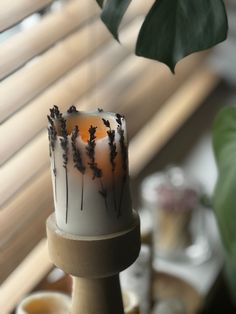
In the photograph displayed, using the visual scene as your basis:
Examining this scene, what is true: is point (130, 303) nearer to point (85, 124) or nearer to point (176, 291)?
point (176, 291)

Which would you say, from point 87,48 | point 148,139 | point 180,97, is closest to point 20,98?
point 87,48

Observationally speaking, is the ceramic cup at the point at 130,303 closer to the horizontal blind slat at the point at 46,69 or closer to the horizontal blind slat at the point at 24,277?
the horizontal blind slat at the point at 24,277

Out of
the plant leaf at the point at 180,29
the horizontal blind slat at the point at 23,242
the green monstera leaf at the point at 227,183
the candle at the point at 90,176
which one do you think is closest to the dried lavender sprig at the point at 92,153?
the candle at the point at 90,176

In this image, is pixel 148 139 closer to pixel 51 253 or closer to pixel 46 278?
pixel 46 278

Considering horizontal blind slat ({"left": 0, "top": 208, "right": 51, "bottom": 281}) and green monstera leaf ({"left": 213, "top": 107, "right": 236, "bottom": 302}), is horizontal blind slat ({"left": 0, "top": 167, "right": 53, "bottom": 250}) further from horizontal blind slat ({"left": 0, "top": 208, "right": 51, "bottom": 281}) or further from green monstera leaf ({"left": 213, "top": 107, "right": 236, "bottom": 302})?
green monstera leaf ({"left": 213, "top": 107, "right": 236, "bottom": 302})

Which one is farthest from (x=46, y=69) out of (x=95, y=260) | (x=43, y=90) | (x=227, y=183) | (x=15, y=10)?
(x=95, y=260)

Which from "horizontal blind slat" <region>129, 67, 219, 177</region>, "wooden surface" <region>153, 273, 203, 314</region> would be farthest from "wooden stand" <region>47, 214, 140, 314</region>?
"horizontal blind slat" <region>129, 67, 219, 177</region>
